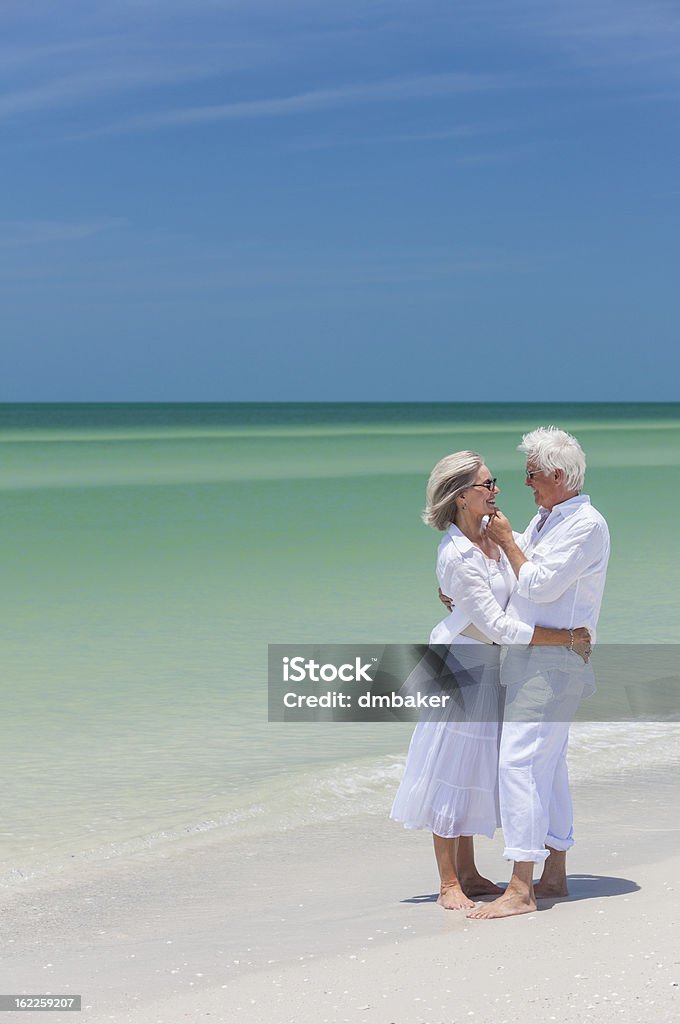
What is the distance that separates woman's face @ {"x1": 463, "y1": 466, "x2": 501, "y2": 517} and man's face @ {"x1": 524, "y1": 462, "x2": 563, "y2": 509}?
12 centimetres

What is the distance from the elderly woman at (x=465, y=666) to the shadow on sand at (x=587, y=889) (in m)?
0.23

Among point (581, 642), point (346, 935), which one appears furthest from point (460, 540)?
point (346, 935)

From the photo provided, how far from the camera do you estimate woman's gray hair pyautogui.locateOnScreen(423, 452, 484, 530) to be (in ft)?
13.5

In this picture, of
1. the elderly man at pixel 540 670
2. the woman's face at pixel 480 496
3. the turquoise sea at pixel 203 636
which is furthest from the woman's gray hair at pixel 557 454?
the turquoise sea at pixel 203 636

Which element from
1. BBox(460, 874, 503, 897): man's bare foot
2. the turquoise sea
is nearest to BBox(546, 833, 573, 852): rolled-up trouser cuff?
BBox(460, 874, 503, 897): man's bare foot

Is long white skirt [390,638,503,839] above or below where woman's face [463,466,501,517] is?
below

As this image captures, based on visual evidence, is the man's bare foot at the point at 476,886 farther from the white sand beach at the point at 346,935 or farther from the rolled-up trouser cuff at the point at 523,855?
the rolled-up trouser cuff at the point at 523,855

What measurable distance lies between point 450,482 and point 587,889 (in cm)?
140

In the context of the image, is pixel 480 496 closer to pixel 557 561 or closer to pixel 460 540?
pixel 460 540

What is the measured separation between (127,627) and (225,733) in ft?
12.3

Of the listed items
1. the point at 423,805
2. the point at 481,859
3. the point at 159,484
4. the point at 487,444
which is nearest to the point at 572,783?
the point at 481,859

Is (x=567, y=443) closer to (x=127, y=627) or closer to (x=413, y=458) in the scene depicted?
(x=127, y=627)

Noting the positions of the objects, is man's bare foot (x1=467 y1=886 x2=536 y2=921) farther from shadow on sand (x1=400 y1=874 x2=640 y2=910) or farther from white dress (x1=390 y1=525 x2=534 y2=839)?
white dress (x1=390 y1=525 x2=534 y2=839)

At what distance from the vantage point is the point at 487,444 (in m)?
55.1
